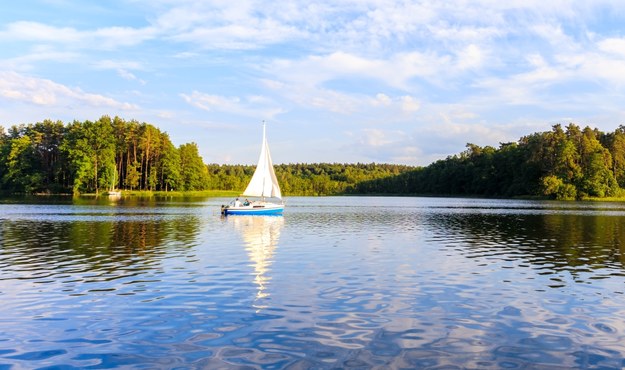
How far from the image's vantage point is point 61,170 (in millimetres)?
157500

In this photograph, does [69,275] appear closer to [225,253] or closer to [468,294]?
[225,253]

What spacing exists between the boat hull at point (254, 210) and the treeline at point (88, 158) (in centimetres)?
9340

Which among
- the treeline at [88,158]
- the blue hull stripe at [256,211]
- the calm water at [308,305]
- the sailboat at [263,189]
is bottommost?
the calm water at [308,305]

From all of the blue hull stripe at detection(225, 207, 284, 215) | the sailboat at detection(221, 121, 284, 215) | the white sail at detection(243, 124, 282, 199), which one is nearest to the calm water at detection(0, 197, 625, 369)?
the blue hull stripe at detection(225, 207, 284, 215)

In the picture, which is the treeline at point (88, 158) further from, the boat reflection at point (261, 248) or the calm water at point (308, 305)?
the calm water at point (308, 305)

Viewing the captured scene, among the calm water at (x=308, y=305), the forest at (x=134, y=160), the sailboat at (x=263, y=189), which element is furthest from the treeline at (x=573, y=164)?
the calm water at (x=308, y=305)

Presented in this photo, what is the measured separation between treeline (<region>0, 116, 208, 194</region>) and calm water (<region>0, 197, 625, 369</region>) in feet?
405

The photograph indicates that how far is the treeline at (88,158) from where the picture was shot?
152 metres

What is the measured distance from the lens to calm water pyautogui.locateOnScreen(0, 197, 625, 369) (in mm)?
13062

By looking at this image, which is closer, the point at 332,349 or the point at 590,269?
the point at 332,349

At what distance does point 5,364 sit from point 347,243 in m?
28.5

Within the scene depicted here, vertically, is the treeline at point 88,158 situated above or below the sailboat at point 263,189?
above

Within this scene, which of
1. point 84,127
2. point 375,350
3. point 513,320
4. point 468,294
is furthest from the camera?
point 84,127

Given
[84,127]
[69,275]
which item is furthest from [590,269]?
[84,127]
